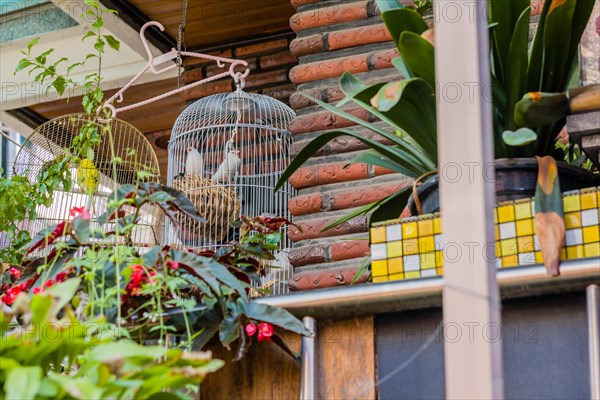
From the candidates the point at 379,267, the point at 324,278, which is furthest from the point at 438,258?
the point at 324,278

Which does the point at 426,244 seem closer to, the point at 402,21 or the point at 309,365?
the point at 309,365

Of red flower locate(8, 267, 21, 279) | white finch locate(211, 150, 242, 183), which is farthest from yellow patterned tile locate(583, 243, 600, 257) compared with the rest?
white finch locate(211, 150, 242, 183)

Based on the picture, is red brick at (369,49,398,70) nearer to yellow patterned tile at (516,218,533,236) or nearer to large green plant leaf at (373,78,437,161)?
large green plant leaf at (373,78,437,161)

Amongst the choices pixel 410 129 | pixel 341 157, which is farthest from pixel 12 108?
pixel 410 129

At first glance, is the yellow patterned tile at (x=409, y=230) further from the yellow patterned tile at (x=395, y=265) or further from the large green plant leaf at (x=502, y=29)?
the large green plant leaf at (x=502, y=29)

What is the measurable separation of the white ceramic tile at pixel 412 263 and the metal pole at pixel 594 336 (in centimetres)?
40

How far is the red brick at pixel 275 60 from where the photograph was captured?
17.3 ft

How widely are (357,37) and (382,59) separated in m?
0.14

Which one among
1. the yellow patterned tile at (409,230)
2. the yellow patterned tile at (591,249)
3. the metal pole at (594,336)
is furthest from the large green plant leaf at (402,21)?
the metal pole at (594,336)

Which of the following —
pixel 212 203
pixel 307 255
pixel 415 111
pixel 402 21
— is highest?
pixel 402 21

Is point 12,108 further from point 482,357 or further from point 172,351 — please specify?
point 482,357

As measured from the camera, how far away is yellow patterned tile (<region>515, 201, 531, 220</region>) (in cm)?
216

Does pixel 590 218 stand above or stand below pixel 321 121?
below

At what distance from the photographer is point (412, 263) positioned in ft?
7.38
